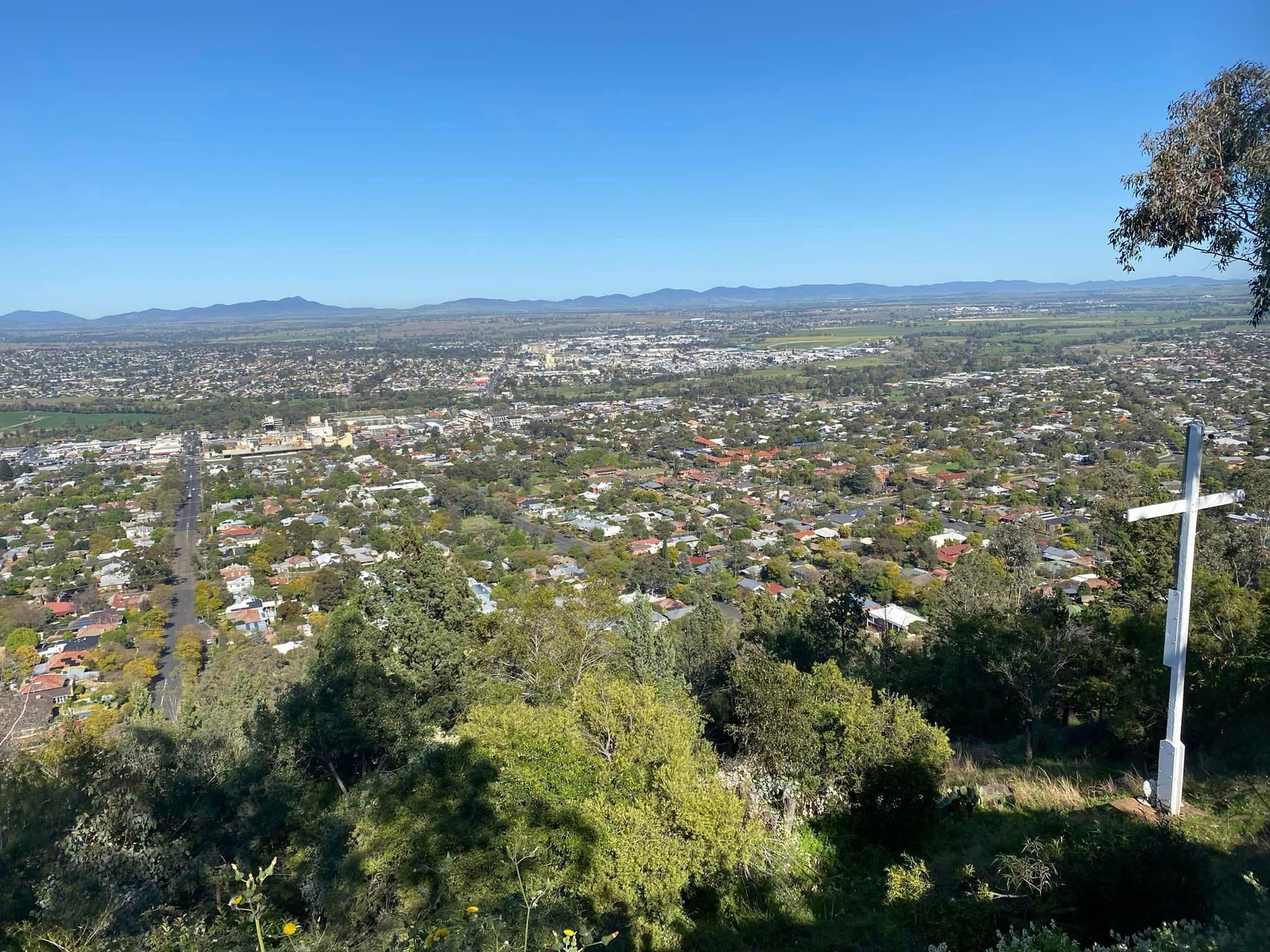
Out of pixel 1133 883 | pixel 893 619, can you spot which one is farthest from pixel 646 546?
pixel 1133 883

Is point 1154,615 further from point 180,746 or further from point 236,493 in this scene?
point 236,493

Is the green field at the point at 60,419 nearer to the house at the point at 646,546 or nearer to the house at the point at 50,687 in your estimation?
the house at the point at 50,687

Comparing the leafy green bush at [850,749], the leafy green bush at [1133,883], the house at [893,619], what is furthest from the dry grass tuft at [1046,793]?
the house at [893,619]

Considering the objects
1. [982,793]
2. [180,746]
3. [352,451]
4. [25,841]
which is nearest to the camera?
[25,841]

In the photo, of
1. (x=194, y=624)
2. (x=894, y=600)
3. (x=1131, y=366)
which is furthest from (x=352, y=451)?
(x=1131, y=366)

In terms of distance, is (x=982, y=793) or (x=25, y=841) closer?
(x=25, y=841)

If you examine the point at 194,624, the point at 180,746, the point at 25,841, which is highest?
the point at 25,841

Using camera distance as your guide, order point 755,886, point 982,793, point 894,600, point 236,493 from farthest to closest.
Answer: point 236,493, point 894,600, point 982,793, point 755,886
